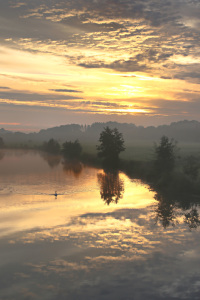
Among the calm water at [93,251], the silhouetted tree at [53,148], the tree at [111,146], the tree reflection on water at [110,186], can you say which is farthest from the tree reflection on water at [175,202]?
the silhouetted tree at [53,148]

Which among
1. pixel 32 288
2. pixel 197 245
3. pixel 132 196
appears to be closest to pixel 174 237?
pixel 197 245

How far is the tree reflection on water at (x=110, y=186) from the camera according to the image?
4516cm

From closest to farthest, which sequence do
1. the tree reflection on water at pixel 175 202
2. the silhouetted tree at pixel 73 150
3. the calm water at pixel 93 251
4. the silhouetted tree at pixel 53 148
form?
the calm water at pixel 93 251
the tree reflection on water at pixel 175 202
the silhouetted tree at pixel 73 150
the silhouetted tree at pixel 53 148

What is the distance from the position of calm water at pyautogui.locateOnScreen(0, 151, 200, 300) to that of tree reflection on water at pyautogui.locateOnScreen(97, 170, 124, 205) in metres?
2.39

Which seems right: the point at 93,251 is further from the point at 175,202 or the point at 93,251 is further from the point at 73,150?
the point at 73,150

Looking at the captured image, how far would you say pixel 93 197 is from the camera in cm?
4497

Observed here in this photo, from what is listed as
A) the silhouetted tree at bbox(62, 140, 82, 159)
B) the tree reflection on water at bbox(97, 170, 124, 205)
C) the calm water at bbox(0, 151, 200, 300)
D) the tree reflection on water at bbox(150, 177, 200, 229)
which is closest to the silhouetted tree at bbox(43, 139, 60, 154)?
the silhouetted tree at bbox(62, 140, 82, 159)

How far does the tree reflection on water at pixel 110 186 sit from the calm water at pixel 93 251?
2386 mm

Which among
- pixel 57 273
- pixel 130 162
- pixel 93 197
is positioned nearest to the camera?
pixel 57 273

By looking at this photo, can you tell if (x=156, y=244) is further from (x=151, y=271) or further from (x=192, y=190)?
(x=192, y=190)

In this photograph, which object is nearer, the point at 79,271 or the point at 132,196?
the point at 79,271

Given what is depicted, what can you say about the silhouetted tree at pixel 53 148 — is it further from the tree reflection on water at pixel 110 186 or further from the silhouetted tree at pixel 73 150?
the tree reflection on water at pixel 110 186

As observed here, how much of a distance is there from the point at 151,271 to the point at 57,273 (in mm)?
6795

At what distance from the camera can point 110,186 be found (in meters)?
54.5
